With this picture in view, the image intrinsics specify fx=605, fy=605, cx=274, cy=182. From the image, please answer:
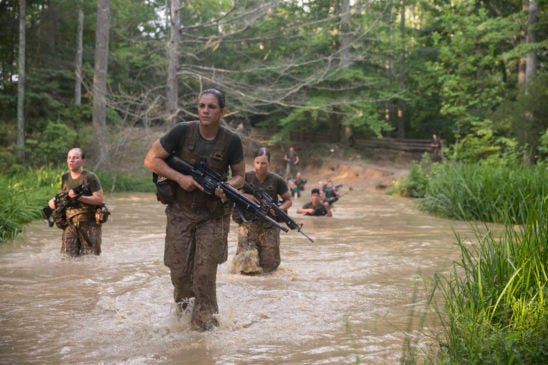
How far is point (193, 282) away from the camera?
5371 mm

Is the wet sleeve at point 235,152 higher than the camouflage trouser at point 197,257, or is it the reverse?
the wet sleeve at point 235,152

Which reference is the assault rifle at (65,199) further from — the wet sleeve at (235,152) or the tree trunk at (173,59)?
the tree trunk at (173,59)

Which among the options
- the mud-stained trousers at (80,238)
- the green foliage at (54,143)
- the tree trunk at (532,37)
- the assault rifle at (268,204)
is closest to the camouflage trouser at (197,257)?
the assault rifle at (268,204)

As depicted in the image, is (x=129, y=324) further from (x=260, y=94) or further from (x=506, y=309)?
(x=260, y=94)

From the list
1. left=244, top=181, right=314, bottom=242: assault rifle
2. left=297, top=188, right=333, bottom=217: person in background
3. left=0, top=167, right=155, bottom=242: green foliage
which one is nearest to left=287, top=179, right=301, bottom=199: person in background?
left=0, top=167, right=155, bottom=242: green foliage

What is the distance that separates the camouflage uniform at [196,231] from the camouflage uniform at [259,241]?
272 cm

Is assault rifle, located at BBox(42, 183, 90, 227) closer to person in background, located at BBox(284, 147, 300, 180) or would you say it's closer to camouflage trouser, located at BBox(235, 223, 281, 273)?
camouflage trouser, located at BBox(235, 223, 281, 273)

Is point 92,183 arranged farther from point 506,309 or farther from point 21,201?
point 506,309

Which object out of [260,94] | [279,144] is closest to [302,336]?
[260,94]

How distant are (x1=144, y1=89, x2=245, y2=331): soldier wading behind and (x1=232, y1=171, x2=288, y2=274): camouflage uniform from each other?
8.89 ft

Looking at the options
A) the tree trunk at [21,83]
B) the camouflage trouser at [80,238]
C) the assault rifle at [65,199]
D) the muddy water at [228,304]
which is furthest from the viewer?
the tree trunk at [21,83]

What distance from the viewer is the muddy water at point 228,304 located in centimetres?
482

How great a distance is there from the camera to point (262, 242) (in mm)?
8258

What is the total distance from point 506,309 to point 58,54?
3142 centimetres
